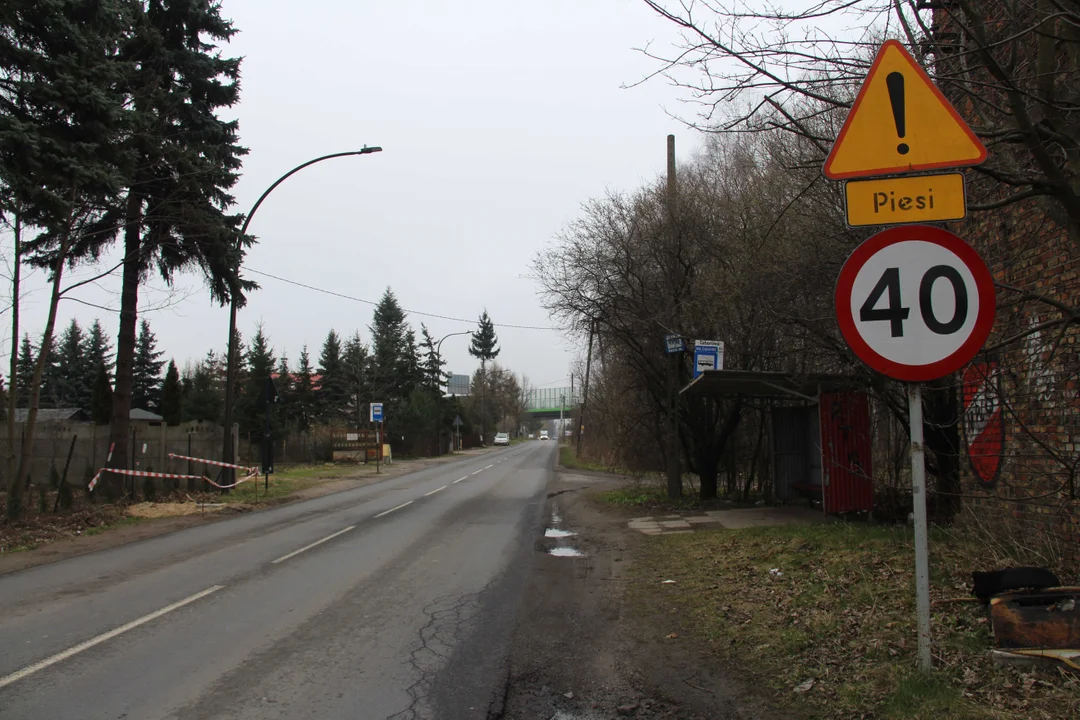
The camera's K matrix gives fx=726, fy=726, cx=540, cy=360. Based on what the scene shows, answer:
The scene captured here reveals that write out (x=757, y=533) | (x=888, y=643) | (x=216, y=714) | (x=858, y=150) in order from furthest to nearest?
1. (x=757, y=533)
2. (x=888, y=643)
3. (x=216, y=714)
4. (x=858, y=150)

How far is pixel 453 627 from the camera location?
645 cm

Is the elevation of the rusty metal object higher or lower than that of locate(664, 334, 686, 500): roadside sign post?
lower

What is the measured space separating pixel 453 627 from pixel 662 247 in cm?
1055

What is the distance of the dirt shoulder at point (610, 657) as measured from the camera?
14.7 ft

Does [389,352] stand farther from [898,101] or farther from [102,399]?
[898,101]

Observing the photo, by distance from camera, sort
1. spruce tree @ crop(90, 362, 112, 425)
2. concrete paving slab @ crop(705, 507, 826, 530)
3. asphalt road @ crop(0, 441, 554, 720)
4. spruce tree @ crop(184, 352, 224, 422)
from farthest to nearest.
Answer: spruce tree @ crop(184, 352, 224, 422) < spruce tree @ crop(90, 362, 112, 425) < concrete paving slab @ crop(705, 507, 826, 530) < asphalt road @ crop(0, 441, 554, 720)

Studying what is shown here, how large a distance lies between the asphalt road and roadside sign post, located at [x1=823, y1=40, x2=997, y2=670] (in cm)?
316

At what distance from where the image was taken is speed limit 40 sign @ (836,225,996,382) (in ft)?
12.5

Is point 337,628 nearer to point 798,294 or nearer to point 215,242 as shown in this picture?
point 798,294

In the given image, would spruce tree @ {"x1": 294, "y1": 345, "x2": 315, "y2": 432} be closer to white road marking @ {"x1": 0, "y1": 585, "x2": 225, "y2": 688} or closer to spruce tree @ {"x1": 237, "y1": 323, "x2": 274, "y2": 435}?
spruce tree @ {"x1": 237, "y1": 323, "x2": 274, "y2": 435}

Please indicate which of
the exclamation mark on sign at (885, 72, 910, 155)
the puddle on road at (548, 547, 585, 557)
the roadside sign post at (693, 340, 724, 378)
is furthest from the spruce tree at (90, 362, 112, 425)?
the exclamation mark on sign at (885, 72, 910, 155)

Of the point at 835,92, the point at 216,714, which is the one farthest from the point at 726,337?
the point at 216,714

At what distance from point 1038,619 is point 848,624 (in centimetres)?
145

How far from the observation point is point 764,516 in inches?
492
